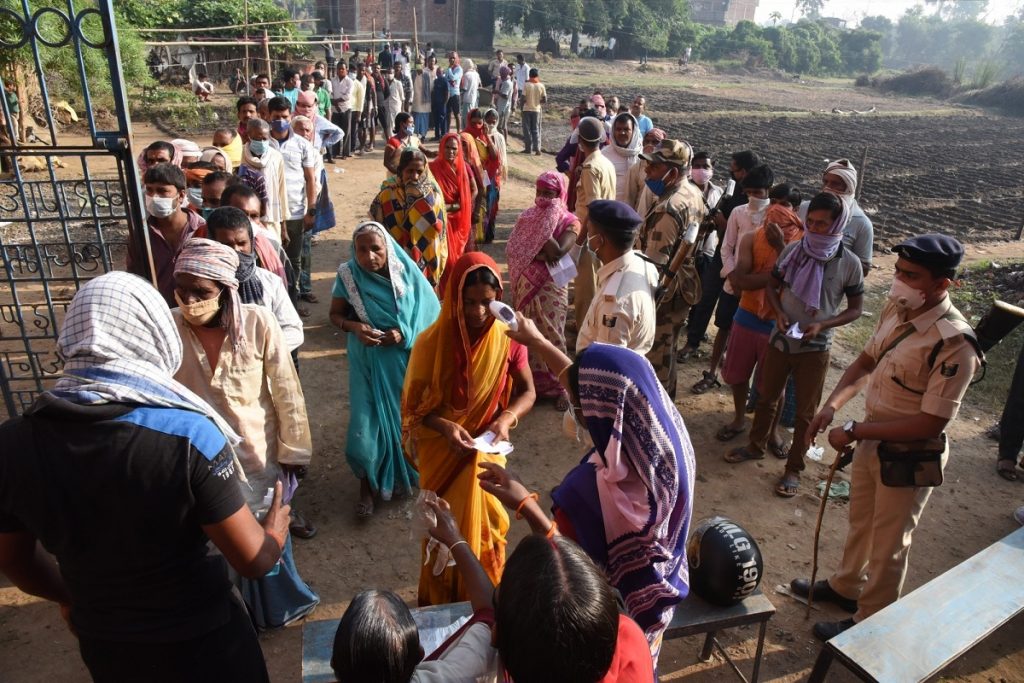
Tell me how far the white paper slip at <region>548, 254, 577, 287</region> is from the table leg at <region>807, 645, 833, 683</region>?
3287mm

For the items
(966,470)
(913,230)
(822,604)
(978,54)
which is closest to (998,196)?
(913,230)

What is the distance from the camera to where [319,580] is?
3.83 metres

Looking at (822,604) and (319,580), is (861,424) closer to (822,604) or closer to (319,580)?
(822,604)

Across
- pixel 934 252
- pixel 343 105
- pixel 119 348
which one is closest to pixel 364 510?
pixel 119 348

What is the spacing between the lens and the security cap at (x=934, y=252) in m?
2.96

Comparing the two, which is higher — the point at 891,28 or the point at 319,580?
the point at 891,28

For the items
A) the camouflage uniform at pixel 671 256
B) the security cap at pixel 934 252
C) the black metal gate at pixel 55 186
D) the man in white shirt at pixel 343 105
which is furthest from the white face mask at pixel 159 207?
the man in white shirt at pixel 343 105

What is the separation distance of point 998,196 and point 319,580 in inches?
724

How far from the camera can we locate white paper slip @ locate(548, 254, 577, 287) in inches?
216

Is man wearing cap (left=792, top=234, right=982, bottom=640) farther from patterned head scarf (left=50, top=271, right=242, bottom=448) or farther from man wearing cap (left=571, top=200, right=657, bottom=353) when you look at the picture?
patterned head scarf (left=50, top=271, right=242, bottom=448)

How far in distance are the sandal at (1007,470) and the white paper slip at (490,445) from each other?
14.0ft

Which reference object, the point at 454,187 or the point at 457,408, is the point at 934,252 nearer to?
A: the point at 457,408

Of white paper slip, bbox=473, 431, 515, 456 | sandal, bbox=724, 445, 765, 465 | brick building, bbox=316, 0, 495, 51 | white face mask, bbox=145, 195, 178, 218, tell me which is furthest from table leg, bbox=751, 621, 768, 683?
brick building, bbox=316, 0, 495, 51

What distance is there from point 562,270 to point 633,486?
3.51 metres
